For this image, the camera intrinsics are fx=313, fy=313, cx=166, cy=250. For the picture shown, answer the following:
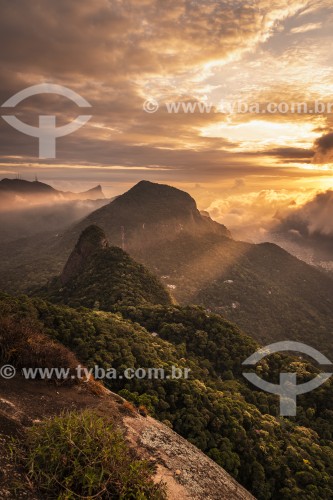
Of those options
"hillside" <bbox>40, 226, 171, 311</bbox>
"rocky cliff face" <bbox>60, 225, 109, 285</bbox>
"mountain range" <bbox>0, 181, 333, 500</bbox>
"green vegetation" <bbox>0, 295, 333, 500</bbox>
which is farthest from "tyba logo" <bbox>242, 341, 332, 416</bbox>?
"rocky cliff face" <bbox>60, 225, 109, 285</bbox>

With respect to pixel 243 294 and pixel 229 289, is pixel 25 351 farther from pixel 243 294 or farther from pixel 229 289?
pixel 243 294

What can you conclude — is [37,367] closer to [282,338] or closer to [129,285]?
[129,285]

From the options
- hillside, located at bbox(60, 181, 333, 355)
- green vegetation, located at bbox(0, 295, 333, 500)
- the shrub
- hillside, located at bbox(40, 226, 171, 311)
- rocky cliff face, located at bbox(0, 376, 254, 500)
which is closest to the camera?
rocky cliff face, located at bbox(0, 376, 254, 500)

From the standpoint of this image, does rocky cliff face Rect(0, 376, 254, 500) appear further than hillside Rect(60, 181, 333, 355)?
No

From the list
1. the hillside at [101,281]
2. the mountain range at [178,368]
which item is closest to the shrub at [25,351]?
the mountain range at [178,368]

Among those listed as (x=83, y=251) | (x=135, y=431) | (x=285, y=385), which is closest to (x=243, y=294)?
(x=83, y=251)

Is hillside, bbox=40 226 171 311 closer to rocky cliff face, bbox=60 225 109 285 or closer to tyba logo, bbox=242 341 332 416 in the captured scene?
rocky cliff face, bbox=60 225 109 285

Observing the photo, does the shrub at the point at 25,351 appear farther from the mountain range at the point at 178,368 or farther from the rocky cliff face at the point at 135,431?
the rocky cliff face at the point at 135,431
